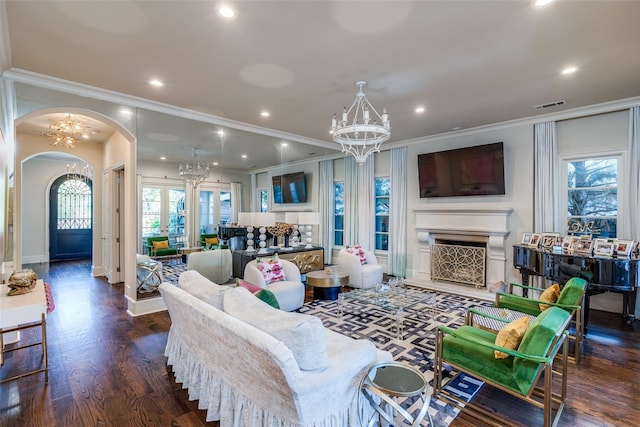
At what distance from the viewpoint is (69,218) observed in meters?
8.91

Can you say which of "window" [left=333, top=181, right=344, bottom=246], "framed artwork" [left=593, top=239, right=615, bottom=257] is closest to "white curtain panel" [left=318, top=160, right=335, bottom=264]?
"window" [left=333, top=181, right=344, bottom=246]

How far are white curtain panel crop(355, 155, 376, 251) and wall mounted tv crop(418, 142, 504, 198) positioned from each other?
1.23m

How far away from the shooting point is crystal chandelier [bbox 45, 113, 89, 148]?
16.8 feet

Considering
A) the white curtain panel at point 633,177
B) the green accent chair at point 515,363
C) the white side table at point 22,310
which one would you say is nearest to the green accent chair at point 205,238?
the white side table at point 22,310

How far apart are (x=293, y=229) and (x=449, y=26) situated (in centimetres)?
471

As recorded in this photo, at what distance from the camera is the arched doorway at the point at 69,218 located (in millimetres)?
8586

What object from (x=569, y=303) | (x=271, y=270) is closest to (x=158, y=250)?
(x=271, y=270)

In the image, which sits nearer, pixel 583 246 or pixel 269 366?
pixel 269 366

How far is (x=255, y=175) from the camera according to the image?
593 centimetres

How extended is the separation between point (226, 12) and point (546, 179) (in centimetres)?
517

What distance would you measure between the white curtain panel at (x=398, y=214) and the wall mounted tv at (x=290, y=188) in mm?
2058

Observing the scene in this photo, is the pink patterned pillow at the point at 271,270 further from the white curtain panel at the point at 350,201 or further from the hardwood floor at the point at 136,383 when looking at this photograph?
the white curtain panel at the point at 350,201

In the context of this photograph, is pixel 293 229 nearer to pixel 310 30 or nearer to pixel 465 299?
pixel 465 299

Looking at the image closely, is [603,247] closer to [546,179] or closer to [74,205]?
[546,179]
